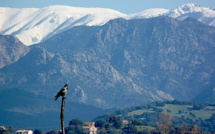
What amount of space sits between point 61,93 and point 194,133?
12531 centimetres

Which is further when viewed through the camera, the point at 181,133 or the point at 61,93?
the point at 181,133

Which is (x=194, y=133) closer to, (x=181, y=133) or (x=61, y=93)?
(x=181, y=133)

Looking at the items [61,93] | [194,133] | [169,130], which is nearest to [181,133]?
[169,130]

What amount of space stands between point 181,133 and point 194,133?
28.6 metres

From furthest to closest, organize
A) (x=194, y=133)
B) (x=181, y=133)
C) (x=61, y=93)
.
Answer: (x=181, y=133) → (x=194, y=133) → (x=61, y=93)

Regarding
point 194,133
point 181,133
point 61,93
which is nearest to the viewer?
point 61,93

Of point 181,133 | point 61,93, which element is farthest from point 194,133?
point 61,93

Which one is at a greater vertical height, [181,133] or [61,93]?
[181,133]

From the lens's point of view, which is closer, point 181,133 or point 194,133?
point 194,133

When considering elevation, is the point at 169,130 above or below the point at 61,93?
above

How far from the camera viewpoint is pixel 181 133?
18438 centimetres

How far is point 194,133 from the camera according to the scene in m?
156

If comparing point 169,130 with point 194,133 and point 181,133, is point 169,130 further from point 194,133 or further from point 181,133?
point 194,133

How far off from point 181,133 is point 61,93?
15337 centimetres
